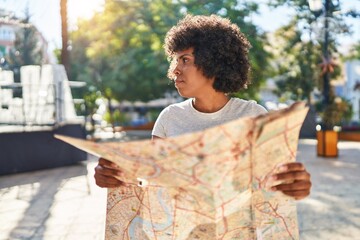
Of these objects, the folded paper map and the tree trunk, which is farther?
the tree trunk

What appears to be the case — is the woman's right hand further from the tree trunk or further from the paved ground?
the tree trunk

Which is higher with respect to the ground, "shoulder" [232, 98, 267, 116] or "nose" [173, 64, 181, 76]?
"nose" [173, 64, 181, 76]

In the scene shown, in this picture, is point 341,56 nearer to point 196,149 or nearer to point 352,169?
point 352,169

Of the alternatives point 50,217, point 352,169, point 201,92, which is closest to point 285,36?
point 352,169

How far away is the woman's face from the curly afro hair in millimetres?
15

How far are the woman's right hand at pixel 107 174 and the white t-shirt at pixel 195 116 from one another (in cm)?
31

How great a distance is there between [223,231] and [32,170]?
25.5ft

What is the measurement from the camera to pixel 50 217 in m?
4.52

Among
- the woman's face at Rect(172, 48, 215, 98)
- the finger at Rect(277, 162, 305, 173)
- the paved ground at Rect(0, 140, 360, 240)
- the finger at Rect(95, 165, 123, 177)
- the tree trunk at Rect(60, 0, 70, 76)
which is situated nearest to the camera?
the finger at Rect(277, 162, 305, 173)

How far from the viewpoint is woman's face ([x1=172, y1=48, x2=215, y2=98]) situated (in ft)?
4.52

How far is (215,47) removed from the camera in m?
1.38

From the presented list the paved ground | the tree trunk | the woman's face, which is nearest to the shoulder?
the woman's face

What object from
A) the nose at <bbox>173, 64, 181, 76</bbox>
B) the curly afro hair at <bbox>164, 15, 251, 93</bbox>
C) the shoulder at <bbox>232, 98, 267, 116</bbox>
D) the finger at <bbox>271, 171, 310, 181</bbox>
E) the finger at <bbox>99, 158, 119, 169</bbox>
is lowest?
the finger at <bbox>271, 171, 310, 181</bbox>

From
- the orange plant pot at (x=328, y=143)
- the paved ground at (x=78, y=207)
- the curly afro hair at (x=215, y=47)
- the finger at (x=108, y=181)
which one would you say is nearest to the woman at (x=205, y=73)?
the curly afro hair at (x=215, y=47)
